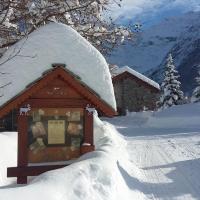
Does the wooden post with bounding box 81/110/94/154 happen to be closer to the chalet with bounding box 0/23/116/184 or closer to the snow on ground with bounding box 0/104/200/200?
the chalet with bounding box 0/23/116/184

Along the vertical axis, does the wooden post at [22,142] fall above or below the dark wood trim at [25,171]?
above

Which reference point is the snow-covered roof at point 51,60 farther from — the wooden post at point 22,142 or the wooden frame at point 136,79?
the wooden frame at point 136,79

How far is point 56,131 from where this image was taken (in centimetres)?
1038

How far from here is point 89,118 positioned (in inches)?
419

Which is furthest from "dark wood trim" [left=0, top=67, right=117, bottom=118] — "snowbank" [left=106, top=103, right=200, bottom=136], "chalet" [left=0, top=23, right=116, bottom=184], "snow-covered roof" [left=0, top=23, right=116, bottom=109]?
"snowbank" [left=106, top=103, right=200, bottom=136]

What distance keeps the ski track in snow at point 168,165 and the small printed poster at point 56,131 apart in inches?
81.6

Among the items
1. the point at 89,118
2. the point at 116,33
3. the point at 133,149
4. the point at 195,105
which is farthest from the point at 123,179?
the point at 195,105

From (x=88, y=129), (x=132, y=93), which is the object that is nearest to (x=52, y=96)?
(x=88, y=129)

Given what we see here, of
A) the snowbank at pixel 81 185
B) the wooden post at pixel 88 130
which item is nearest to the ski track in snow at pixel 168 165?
the snowbank at pixel 81 185

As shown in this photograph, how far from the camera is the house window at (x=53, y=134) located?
1028cm

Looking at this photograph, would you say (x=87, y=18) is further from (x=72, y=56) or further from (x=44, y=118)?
(x=44, y=118)

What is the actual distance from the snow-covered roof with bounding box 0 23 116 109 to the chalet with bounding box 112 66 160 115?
120 feet

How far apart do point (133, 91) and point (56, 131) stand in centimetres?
3811

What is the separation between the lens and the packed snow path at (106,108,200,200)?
1136 centimetres
